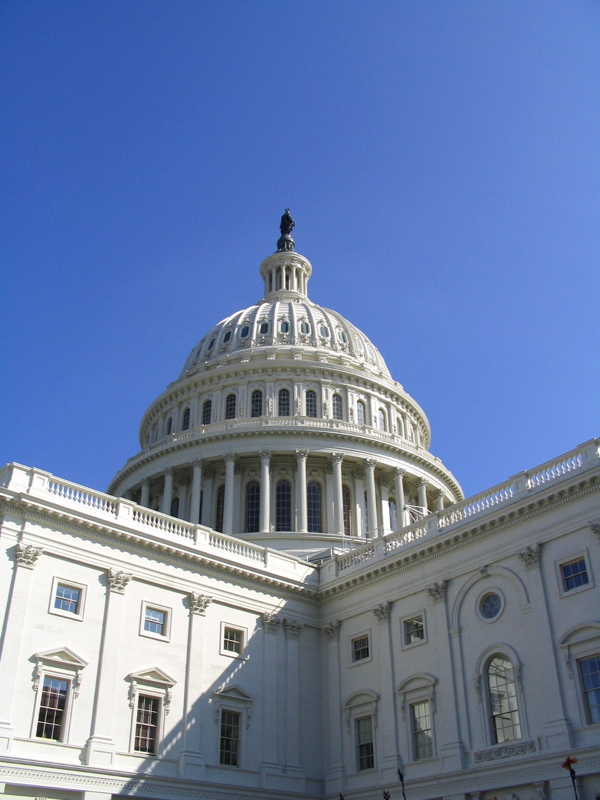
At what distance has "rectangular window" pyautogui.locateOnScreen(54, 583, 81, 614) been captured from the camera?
116ft

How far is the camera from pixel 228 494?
62.7 meters

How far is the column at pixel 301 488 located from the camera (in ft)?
201

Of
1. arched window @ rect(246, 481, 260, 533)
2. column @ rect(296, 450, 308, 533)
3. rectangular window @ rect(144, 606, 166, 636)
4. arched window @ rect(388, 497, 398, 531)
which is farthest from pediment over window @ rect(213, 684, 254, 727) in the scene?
arched window @ rect(388, 497, 398, 531)

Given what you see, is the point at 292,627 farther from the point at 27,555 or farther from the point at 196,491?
the point at 196,491

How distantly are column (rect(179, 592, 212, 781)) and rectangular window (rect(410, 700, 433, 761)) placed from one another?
30.2ft

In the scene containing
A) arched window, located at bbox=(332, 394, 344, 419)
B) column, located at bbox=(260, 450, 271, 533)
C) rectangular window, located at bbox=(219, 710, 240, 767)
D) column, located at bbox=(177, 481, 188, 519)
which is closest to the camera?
rectangular window, located at bbox=(219, 710, 240, 767)

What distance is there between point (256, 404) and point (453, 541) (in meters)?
32.7

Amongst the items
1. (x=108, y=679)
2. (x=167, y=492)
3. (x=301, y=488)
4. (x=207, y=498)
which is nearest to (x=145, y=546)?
(x=108, y=679)

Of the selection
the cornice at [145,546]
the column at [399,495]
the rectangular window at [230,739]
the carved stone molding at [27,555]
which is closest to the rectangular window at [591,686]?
the rectangular window at [230,739]

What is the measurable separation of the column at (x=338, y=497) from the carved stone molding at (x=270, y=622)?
59.1 feet

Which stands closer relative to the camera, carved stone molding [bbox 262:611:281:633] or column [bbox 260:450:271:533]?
carved stone molding [bbox 262:611:281:633]

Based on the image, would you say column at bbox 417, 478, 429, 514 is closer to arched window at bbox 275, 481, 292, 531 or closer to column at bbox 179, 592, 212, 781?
arched window at bbox 275, 481, 292, 531

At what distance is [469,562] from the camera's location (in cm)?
3806

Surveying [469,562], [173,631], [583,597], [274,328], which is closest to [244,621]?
[173,631]
